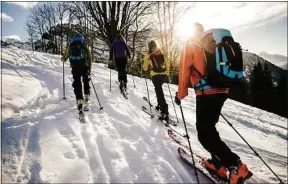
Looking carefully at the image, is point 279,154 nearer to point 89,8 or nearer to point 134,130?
point 134,130

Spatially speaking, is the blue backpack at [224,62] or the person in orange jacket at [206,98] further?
the person in orange jacket at [206,98]

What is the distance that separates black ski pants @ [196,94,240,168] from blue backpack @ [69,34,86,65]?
4.82 metres

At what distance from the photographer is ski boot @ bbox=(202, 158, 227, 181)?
4.62 metres

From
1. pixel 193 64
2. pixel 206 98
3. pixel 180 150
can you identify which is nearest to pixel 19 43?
pixel 180 150

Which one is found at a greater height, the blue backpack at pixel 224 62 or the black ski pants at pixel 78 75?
the blue backpack at pixel 224 62

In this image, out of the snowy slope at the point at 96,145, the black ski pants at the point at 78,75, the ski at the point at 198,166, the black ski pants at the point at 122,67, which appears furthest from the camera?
the black ski pants at the point at 122,67

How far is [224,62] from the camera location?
3947 mm

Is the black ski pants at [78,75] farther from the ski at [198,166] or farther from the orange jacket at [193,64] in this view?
the orange jacket at [193,64]

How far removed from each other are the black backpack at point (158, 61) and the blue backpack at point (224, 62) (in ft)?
13.1

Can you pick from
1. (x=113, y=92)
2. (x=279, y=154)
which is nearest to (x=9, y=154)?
(x=113, y=92)

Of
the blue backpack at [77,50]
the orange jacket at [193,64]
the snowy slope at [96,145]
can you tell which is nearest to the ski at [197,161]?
the snowy slope at [96,145]

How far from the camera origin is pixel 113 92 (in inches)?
443

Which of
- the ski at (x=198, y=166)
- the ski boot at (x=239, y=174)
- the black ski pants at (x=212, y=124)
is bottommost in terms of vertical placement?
the ski at (x=198, y=166)

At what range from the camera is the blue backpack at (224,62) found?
3.95 m
